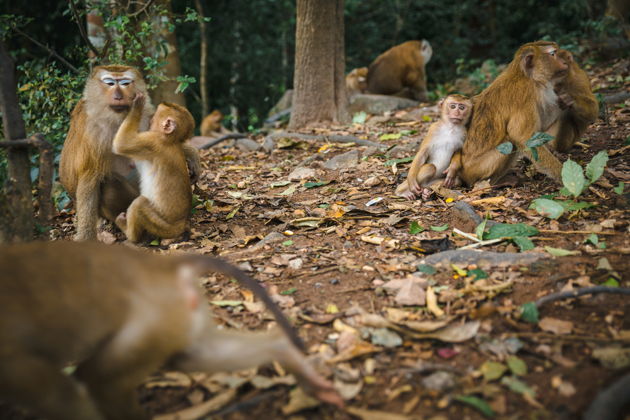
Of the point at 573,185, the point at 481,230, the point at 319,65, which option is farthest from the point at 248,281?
the point at 319,65

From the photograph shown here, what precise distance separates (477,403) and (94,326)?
188cm

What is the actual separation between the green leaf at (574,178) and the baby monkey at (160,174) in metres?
3.54

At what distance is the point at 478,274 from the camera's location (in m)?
3.56

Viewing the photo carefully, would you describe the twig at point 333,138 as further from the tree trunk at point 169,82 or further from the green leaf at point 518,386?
the green leaf at point 518,386

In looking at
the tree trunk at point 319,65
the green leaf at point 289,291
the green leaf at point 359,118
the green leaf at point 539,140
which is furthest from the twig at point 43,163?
the green leaf at point 359,118

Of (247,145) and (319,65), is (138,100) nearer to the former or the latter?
(247,145)

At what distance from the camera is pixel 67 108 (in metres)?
6.17

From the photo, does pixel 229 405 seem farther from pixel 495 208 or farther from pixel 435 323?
pixel 495 208

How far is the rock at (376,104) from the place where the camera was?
10.3 metres

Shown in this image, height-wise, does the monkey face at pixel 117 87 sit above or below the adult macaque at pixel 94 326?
above

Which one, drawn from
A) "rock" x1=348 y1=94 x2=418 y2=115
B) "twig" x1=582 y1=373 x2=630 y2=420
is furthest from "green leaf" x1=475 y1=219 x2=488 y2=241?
"rock" x1=348 y1=94 x2=418 y2=115

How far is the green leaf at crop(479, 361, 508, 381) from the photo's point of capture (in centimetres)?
265

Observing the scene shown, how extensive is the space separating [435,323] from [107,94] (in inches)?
145

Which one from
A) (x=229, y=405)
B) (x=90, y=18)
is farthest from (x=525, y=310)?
(x=90, y=18)
